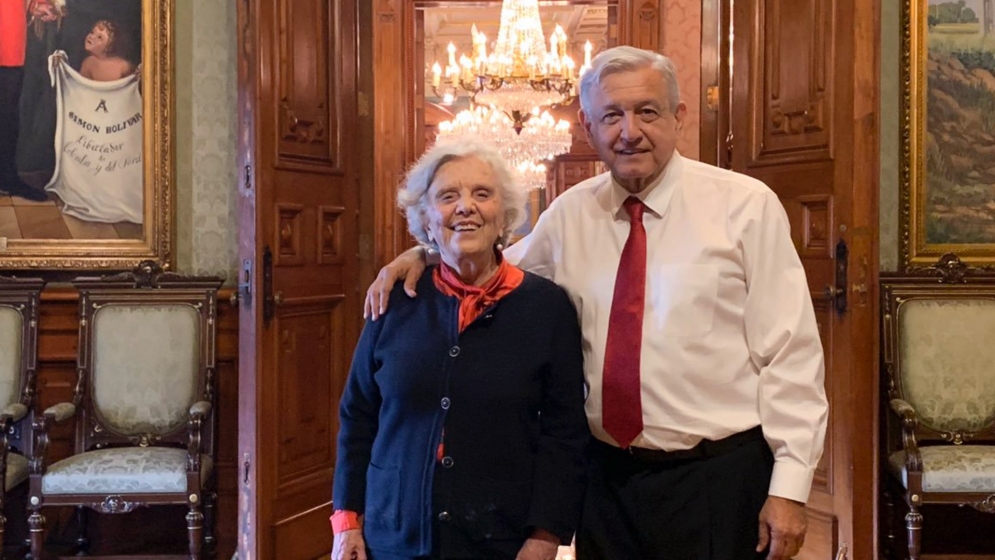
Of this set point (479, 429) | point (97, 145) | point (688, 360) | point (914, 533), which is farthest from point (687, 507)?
point (97, 145)

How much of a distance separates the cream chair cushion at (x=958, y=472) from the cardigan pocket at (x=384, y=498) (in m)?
2.31

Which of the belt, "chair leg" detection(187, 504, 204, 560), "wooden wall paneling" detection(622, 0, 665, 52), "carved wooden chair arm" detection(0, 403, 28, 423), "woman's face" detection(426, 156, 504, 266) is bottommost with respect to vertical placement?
"chair leg" detection(187, 504, 204, 560)

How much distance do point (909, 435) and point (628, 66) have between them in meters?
2.23

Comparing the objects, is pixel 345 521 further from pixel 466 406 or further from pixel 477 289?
pixel 477 289

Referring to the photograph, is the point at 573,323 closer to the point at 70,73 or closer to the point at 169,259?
the point at 169,259

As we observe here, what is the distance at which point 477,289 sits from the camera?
174cm

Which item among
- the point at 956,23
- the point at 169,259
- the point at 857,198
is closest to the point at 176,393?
the point at 169,259

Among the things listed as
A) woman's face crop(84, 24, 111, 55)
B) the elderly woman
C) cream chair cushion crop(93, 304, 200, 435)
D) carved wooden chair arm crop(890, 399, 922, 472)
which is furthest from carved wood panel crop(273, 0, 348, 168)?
carved wooden chair arm crop(890, 399, 922, 472)

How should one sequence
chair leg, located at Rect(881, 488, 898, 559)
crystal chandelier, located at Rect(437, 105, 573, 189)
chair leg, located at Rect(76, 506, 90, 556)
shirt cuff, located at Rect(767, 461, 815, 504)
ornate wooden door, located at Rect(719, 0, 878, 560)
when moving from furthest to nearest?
crystal chandelier, located at Rect(437, 105, 573, 189)
chair leg, located at Rect(76, 506, 90, 556)
chair leg, located at Rect(881, 488, 898, 559)
ornate wooden door, located at Rect(719, 0, 878, 560)
shirt cuff, located at Rect(767, 461, 815, 504)

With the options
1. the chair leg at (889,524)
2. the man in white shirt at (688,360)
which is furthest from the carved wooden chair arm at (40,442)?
the chair leg at (889,524)

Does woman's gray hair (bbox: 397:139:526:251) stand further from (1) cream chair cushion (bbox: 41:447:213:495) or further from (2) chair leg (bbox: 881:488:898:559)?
(2) chair leg (bbox: 881:488:898:559)

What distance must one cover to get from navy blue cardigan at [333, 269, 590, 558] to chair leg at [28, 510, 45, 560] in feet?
6.84

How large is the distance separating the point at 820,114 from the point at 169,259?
2717 mm

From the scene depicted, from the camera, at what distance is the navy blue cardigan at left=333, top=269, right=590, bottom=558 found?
1643 mm
